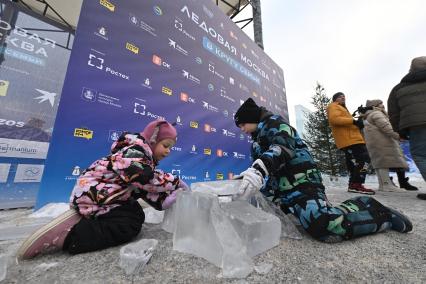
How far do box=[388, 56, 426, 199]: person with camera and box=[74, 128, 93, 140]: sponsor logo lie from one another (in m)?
2.80

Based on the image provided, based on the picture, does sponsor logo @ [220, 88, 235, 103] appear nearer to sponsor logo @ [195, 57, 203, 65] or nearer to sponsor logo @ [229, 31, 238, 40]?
sponsor logo @ [195, 57, 203, 65]

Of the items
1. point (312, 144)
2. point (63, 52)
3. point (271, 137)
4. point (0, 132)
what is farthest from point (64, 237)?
point (312, 144)

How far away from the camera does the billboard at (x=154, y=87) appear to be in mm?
1487

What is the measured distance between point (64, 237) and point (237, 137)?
267 centimetres

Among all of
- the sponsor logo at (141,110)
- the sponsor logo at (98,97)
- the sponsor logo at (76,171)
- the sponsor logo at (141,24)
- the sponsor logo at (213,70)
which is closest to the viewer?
the sponsor logo at (76,171)

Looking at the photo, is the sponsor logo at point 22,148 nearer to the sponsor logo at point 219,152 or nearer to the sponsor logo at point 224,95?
the sponsor logo at point 219,152

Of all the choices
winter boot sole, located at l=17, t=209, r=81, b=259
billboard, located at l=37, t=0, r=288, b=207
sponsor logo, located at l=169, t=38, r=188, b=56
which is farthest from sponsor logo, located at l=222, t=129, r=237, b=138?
winter boot sole, located at l=17, t=209, r=81, b=259

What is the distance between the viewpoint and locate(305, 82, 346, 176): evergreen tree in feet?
24.8

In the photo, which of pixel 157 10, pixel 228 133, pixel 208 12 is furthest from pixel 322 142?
pixel 157 10

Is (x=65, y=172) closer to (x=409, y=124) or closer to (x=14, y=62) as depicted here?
(x=14, y=62)

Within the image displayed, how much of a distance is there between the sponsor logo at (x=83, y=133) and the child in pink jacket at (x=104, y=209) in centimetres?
75

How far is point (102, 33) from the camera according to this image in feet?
5.63

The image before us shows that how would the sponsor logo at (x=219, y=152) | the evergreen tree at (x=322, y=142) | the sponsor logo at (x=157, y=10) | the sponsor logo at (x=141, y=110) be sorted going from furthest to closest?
1. the evergreen tree at (x=322, y=142)
2. the sponsor logo at (x=219, y=152)
3. the sponsor logo at (x=157, y=10)
4. the sponsor logo at (x=141, y=110)

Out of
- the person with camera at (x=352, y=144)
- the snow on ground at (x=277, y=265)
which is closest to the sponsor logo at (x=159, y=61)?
the snow on ground at (x=277, y=265)
